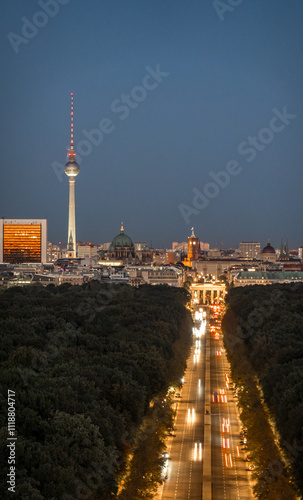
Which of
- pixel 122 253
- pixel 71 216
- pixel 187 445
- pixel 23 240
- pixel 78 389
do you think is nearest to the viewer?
pixel 78 389

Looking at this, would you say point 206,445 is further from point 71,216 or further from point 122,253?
point 71,216

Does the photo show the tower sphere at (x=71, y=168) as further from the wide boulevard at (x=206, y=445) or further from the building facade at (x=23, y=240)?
the wide boulevard at (x=206, y=445)

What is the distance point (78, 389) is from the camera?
26.8 metres

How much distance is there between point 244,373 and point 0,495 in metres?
24.7

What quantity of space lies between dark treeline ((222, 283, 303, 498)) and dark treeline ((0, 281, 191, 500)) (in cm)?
400

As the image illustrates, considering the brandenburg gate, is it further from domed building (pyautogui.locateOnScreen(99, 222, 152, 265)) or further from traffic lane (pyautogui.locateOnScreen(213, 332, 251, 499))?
traffic lane (pyautogui.locateOnScreen(213, 332, 251, 499))

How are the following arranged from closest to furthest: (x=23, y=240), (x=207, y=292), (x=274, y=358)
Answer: (x=274, y=358) < (x=207, y=292) < (x=23, y=240)

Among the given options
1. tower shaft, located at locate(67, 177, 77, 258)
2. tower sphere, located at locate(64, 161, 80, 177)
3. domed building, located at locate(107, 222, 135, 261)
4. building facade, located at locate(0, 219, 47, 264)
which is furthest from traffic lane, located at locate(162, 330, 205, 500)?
tower sphere, located at locate(64, 161, 80, 177)

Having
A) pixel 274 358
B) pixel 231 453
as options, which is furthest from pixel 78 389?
pixel 274 358

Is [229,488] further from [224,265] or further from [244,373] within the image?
[224,265]

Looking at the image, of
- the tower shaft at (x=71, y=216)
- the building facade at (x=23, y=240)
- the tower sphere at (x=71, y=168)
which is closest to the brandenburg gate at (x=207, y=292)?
the building facade at (x=23, y=240)

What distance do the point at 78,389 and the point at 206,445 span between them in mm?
7286

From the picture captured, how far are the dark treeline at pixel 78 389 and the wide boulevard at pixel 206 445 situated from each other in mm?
1804

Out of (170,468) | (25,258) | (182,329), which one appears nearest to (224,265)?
(25,258)
